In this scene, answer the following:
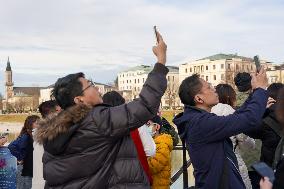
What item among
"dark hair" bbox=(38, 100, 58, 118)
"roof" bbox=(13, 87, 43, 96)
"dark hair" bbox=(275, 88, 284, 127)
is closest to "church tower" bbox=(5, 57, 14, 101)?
"roof" bbox=(13, 87, 43, 96)

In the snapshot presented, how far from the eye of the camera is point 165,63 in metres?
3.30

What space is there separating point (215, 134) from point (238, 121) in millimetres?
221

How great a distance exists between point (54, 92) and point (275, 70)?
112079mm

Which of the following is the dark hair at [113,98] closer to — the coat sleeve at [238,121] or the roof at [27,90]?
the coat sleeve at [238,121]

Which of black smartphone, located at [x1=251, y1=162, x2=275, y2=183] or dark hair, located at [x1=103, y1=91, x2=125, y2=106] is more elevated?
dark hair, located at [x1=103, y1=91, x2=125, y2=106]

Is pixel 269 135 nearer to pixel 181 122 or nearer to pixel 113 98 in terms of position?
pixel 181 122

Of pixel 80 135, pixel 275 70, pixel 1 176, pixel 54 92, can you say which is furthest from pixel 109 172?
pixel 275 70

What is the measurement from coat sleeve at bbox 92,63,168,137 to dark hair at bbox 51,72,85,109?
1.21ft

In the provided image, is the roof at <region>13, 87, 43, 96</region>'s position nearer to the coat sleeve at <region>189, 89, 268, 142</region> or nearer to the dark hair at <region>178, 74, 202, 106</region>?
the dark hair at <region>178, 74, 202, 106</region>

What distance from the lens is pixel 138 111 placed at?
3.20 m

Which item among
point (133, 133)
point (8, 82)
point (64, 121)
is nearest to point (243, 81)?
point (133, 133)

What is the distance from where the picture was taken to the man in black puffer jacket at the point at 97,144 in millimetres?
3260

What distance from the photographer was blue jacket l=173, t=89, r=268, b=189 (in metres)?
3.69

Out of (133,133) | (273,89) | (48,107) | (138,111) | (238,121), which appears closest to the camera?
(138,111)
